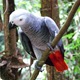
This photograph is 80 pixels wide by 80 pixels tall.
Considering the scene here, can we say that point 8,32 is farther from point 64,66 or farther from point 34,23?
point 64,66

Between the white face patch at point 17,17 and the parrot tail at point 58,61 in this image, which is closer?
the white face patch at point 17,17

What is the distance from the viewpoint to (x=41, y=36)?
3.36 feet

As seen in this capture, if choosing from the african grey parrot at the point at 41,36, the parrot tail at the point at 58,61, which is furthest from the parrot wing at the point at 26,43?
the parrot tail at the point at 58,61

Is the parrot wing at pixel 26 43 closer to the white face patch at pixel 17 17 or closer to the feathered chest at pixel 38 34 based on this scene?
the feathered chest at pixel 38 34

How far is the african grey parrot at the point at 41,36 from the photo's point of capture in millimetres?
919

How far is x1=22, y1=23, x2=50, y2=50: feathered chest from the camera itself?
98cm

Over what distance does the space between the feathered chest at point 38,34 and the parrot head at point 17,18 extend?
3.9 inches

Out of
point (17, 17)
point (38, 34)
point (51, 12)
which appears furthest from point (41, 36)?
point (17, 17)

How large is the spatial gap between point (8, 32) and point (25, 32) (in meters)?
0.08

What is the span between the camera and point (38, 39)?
3.39ft

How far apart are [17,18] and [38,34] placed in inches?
8.9

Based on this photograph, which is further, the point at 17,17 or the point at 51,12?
the point at 51,12

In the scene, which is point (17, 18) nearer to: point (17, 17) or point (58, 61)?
point (17, 17)

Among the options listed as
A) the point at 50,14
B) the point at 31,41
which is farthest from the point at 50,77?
the point at 50,14
